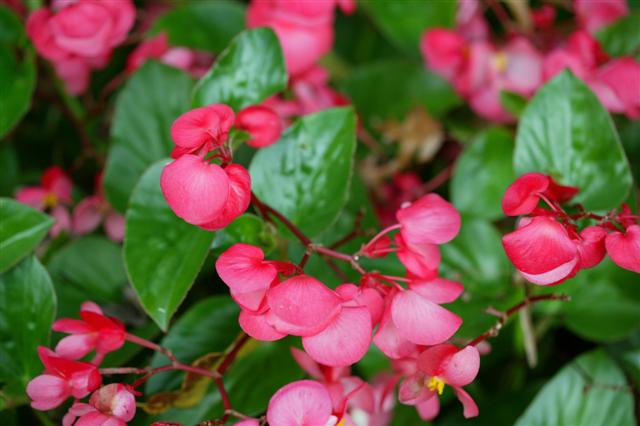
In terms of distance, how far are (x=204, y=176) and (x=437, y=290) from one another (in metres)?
0.19

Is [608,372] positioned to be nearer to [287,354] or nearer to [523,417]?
[523,417]

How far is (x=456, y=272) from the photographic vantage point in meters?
0.73

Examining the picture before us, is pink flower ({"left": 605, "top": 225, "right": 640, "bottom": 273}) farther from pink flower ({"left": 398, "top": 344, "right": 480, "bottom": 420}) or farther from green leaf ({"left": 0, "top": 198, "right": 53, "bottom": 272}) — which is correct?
green leaf ({"left": 0, "top": 198, "right": 53, "bottom": 272})

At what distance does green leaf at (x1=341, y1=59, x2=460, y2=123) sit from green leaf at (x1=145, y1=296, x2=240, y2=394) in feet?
1.40

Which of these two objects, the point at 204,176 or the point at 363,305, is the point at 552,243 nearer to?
the point at 363,305

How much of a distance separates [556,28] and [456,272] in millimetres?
473

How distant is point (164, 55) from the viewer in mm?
833

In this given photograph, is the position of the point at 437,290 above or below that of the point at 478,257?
above

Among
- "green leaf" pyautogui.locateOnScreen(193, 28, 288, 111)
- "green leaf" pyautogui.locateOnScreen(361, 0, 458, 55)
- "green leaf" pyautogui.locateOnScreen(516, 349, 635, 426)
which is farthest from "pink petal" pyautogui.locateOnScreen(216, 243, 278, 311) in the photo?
"green leaf" pyautogui.locateOnScreen(361, 0, 458, 55)

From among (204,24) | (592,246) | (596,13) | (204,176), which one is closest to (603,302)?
(592,246)

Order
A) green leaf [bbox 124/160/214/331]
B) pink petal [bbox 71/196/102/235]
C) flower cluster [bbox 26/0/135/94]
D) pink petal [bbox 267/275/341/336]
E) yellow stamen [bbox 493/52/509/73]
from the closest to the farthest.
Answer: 1. pink petal [bbox 267/275/341/336]
2. green leaf [bbox 124/160/214/331]
3. flower cluster [bbox 26/0/135/94]
4. pink petal [bbox 71/196/102/235]
5. yellow stamen [bbox 493/52/509/73]

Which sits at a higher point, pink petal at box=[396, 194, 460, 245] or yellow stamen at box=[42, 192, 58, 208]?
pink petal at box=[396, 194, 460, 245]

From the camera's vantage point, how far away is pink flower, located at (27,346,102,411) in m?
0.48

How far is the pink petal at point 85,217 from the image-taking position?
2.54 ft
